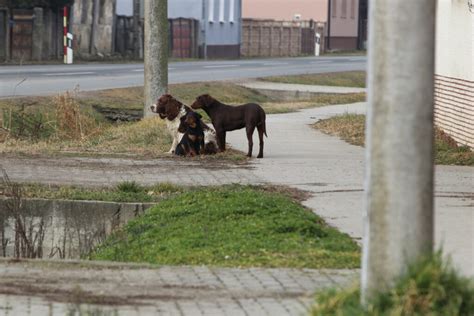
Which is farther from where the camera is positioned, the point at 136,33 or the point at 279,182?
the point at 136,33

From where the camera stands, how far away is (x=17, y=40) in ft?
149

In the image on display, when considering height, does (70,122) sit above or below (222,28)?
below

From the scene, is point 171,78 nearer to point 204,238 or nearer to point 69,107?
point 69,107

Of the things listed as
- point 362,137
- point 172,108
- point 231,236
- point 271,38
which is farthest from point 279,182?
point 271,38

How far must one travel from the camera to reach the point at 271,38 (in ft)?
217

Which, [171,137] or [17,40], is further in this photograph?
[17,40]

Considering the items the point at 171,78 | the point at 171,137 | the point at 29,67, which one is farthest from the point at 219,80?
the point at 171,137

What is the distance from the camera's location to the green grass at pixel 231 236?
33.0 feet

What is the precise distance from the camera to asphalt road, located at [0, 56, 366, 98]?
30.1m

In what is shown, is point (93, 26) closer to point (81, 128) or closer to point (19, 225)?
point (81, 128)

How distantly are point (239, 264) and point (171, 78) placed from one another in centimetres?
2743

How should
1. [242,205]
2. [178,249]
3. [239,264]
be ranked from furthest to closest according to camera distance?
[242,205]
[178,249]
[239,264]

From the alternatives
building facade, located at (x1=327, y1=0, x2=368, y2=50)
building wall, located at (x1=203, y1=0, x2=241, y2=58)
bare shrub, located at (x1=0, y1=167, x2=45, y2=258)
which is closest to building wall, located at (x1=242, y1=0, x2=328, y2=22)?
building facade, located at (x1=327, y1=0, x2=368, y2=50)

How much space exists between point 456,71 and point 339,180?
5120 millimetres
